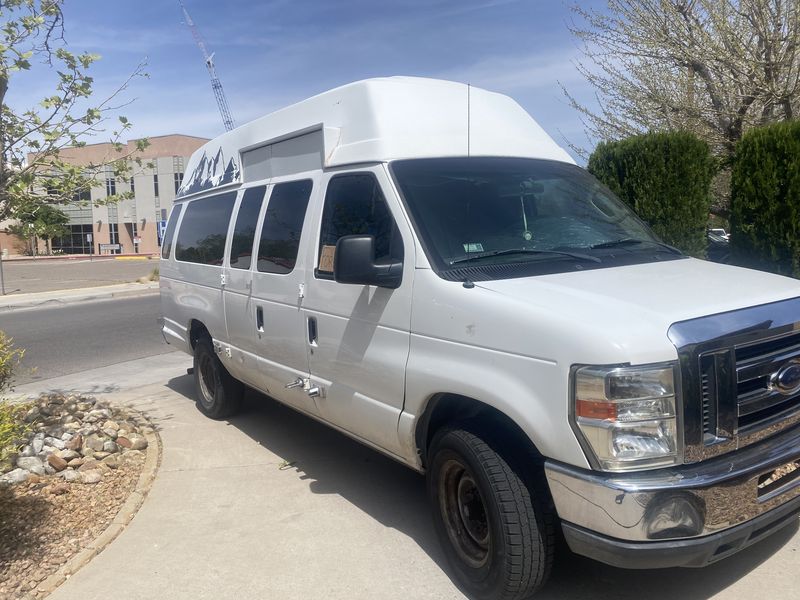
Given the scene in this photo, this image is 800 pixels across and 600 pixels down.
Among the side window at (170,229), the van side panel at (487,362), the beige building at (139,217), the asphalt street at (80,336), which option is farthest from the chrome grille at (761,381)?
the beige building at (139,217)

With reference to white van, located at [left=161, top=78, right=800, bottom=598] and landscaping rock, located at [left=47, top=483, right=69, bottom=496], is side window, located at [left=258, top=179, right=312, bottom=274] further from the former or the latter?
landscaping rock, located at [left=47, top=483, right=69, bottom=496]

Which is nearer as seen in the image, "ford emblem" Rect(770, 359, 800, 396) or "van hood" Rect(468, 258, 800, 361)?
"van hood" Rect(468, 258, 800, 361)

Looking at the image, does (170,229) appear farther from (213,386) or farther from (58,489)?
(58,489)

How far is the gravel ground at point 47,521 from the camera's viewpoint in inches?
152

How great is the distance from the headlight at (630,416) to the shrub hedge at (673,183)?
18.3 ft

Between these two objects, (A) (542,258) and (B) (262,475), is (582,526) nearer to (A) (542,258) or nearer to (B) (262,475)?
(A) (542,258)

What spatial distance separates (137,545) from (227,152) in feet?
11.0

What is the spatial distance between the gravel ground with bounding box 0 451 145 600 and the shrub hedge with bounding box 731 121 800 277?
234 inches

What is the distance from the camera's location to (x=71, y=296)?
→ 20.1 metres

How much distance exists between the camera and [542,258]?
3654 millimetres

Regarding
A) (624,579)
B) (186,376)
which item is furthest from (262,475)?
(186,376)

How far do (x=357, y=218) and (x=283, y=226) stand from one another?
95cm

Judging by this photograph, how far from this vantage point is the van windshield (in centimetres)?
366

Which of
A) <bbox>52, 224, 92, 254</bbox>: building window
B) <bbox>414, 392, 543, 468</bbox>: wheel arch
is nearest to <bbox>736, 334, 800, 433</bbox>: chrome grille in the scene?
<bbox>414, 392, 543, 468</bbox>: wheel arch
